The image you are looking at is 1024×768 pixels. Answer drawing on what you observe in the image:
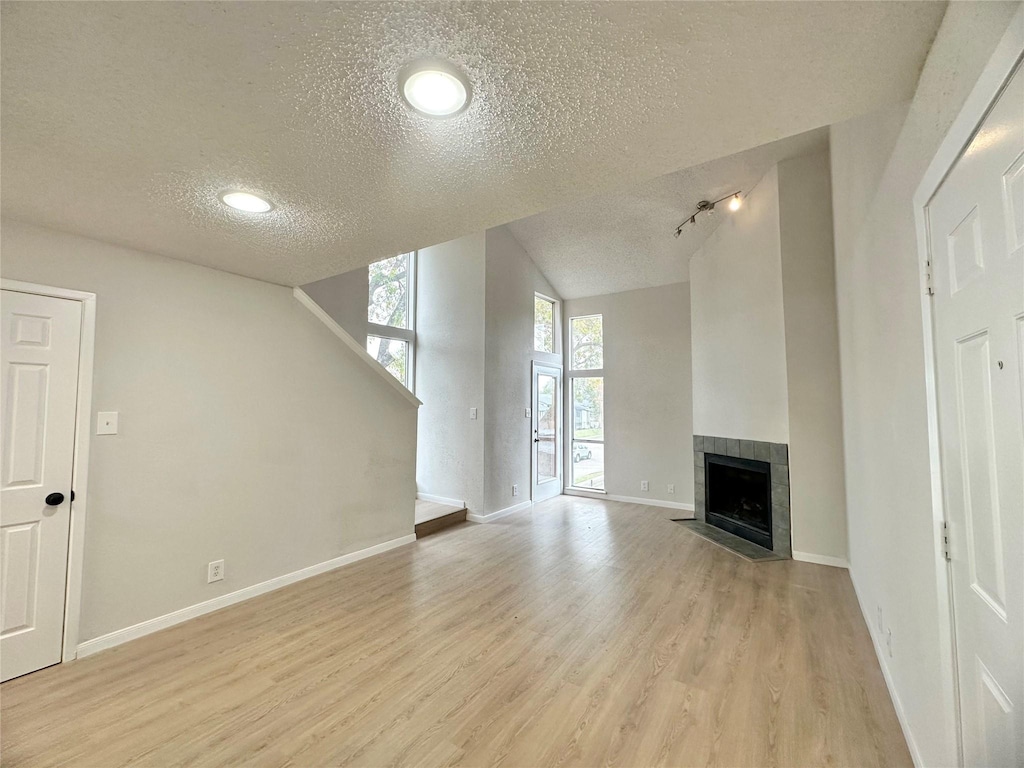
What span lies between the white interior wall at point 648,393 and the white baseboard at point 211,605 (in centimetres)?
352

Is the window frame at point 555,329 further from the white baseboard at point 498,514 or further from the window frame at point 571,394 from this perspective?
the white baseboard at point 498,514

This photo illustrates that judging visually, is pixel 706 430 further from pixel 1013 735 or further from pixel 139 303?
pixel 139 303

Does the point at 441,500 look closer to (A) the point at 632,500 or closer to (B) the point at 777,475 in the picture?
(A) the point at 632,500

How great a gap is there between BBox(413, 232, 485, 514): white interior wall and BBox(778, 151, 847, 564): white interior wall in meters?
3.06

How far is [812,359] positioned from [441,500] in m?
4.21

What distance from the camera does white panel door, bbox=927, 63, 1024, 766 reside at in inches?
32.8

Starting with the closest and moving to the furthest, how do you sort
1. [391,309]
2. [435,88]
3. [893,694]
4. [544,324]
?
1. [435,88]
2. [893,694]
3. [391,309]
4. [544,324]

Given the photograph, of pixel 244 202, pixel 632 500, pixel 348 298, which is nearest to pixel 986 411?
pixel 244 202

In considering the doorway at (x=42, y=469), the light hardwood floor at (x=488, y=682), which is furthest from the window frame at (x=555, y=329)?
the doorway at (x=42, y=469)

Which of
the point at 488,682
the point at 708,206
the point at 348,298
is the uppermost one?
the point at 708,206

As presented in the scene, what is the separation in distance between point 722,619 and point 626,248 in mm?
4106

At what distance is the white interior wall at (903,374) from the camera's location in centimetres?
107

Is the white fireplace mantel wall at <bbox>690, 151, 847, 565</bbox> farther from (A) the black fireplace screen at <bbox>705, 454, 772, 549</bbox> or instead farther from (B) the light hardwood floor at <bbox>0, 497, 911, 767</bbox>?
(B) the light hardwood floor at <bbox>0, 497, 911, 767</bbox>

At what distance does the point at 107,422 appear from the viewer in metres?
2.34
